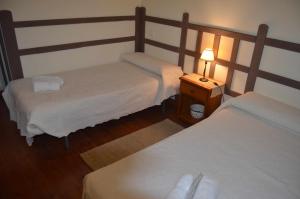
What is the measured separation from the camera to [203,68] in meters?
3.01

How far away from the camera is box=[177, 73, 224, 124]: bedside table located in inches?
105

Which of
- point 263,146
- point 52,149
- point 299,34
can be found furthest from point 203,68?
point 52,149


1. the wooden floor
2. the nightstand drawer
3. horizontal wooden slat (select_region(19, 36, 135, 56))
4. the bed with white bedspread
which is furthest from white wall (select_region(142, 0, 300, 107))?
the wooden floor

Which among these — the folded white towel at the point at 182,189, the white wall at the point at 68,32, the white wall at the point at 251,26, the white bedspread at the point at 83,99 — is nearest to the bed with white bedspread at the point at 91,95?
the white bedspread at the point at 83,99

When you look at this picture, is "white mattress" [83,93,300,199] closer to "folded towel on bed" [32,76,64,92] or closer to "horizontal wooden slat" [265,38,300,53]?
"horizontal wooden slat" [265,38,300,53]

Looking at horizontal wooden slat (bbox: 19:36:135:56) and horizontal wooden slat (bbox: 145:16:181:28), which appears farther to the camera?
horizontal wooden slat (bbox: 145:16:181:28)

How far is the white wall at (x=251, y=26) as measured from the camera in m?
2.19

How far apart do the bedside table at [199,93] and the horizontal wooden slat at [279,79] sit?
0.44 metres

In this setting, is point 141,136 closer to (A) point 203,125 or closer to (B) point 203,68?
(A) point 203,125

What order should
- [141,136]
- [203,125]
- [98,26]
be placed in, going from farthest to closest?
[98,26] → [141,136] → [203,125]

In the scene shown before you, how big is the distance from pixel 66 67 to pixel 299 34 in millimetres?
2596

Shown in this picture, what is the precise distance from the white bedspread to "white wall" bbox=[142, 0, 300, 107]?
737mm

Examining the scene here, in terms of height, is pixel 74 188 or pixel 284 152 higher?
pixel 284 152

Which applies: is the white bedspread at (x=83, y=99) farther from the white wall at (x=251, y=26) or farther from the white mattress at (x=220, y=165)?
the white mattress at (x=220, y=165)
